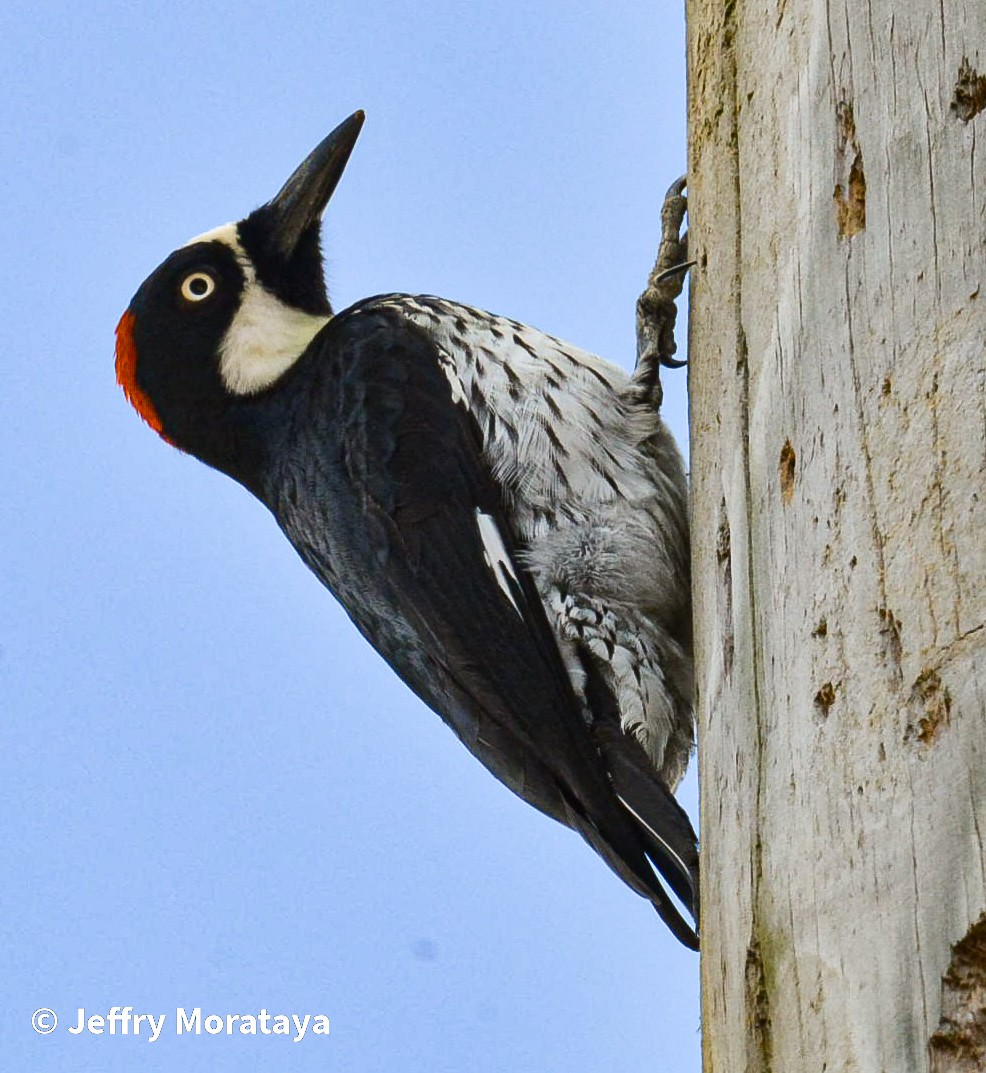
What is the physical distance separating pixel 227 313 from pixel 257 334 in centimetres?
11

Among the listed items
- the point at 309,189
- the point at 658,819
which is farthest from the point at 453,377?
the point at 658,819

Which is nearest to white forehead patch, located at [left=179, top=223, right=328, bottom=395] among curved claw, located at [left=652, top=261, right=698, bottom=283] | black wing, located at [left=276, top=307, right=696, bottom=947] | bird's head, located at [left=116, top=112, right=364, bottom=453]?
bird's head, located at [left=116, top=112, right=364, bottom=453]

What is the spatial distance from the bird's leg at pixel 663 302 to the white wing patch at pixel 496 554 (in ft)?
1.57

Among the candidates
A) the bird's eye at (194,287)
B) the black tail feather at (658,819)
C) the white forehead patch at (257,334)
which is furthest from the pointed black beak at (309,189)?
the black tail feather at (658,819)

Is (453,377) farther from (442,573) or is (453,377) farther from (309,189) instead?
(309,189)

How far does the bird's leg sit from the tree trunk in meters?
0.93

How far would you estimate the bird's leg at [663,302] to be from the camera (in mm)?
3293

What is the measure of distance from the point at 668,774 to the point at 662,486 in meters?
0.65

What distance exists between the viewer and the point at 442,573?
342 centimetres

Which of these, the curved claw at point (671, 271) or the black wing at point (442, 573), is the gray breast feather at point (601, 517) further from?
the curved claw at point (671, 271)

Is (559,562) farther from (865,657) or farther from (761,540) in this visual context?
(865,657)

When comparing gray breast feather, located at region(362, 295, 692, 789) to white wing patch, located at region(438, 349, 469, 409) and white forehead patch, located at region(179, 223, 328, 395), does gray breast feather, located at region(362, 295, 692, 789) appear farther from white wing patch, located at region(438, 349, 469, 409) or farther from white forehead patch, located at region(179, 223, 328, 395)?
white forehead patch, located at region(179, 223, 328, 395)

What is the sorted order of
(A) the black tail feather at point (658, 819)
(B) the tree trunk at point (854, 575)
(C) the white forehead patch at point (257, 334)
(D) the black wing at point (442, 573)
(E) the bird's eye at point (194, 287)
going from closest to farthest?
1. (B) the tree trunk at point (854, 575)
2. (A) the black tail feather at point (658, 819)
3. (D) the black wing at point (442, 573)
4. (C) the white forehead patch at point (257, 334)
5. (E) the bird's eye at point (194, 287)

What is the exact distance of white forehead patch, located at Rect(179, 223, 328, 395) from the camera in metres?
4.26
